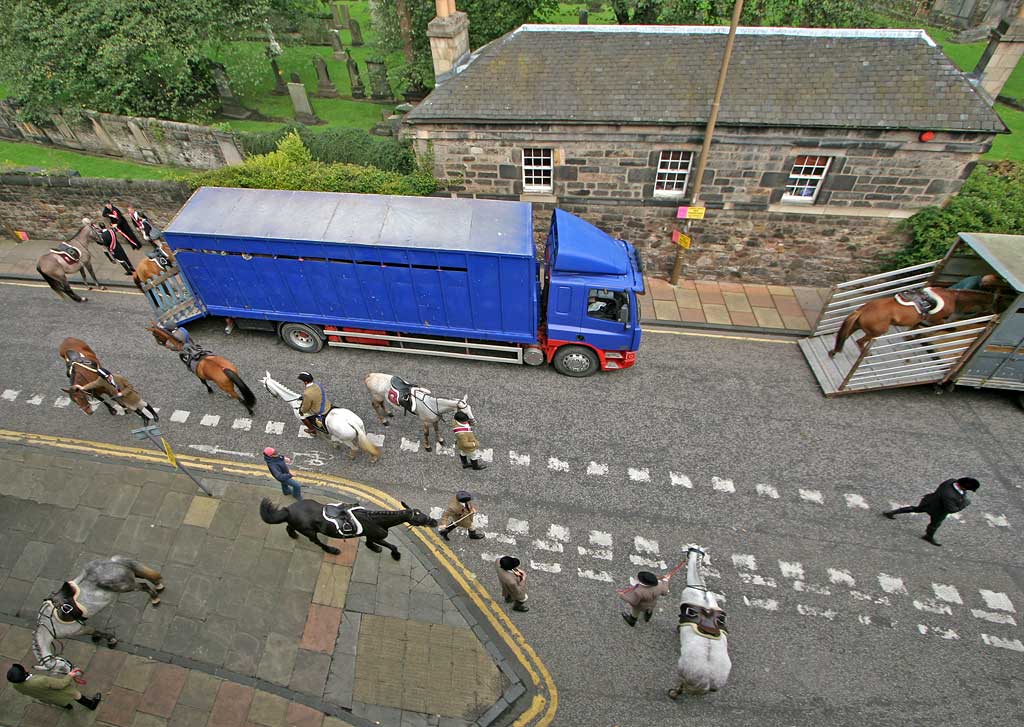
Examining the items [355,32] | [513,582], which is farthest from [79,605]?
[355,32]

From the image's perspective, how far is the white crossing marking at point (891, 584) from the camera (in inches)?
324

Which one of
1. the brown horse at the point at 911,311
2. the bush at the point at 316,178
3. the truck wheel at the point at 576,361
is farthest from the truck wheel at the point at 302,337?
the brown horse at the point at 911,311

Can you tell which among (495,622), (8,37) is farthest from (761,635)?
(8,37)

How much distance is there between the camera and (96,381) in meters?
9.80

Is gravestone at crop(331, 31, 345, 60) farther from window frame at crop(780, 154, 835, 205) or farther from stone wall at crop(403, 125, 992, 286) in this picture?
window frame at crop(780, 154, 835, 205)

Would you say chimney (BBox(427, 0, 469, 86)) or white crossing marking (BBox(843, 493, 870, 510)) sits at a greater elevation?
chimney (BBox(427, 0, 469, 86))

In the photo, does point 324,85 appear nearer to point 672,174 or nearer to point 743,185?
point 672,174

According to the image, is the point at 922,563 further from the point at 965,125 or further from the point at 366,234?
the point at 366,234

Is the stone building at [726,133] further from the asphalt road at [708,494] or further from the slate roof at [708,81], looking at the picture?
the asphalt road at [708,494]

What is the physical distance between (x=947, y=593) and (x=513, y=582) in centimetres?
701

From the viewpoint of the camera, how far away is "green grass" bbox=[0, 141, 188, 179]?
1859 cm

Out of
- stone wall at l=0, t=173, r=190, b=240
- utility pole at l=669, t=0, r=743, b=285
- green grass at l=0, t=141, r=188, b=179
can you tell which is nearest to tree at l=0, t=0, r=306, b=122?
green grass at l=0, t=141, r=188, b=179

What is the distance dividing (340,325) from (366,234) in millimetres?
2437

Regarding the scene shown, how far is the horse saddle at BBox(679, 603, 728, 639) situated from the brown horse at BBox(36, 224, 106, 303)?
16475 mm
